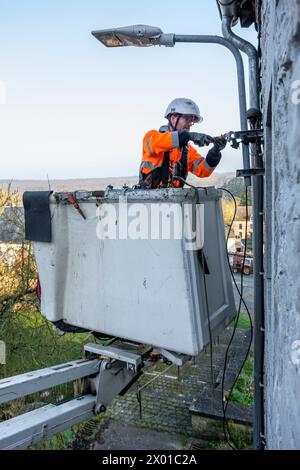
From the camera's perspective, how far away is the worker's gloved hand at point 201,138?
340 centimetres

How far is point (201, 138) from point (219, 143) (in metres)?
0.17

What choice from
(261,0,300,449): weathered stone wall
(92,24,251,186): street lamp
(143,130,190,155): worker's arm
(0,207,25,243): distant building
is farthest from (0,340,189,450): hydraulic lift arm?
(0,207,25,243): distant building

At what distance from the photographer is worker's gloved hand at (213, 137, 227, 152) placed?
3281 millimetres

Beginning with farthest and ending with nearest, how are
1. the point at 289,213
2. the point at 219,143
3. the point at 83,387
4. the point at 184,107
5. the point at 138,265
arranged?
the point at 184,107 → the point at 219,143 → the point at 83,387 → the point at 138,265 → the point at 289,213

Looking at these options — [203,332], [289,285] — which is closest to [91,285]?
[203,332]

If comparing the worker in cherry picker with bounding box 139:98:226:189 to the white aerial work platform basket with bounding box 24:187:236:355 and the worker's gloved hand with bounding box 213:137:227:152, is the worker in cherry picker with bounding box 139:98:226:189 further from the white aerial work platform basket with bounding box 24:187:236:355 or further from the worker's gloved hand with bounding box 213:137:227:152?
the white aerial work platform basket with bounding box 24:187:236:355

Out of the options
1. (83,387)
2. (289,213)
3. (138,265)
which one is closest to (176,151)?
(138,265)

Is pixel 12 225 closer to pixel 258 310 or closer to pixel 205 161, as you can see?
pixel 205 161

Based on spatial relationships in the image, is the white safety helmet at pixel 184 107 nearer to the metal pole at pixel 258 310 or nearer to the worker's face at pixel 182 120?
the worker's face at pixel 182 120

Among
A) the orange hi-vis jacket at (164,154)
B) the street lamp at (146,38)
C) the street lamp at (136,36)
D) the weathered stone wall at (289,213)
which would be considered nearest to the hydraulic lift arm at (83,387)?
the weathered stone wall at (289,213)

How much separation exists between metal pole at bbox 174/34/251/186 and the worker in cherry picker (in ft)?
0.91

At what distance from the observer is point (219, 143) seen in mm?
3381

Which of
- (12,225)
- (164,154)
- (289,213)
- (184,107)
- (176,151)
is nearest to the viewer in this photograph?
(289,213)

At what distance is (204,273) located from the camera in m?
2.80
